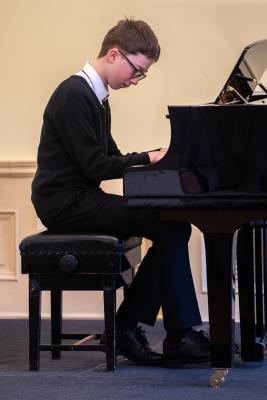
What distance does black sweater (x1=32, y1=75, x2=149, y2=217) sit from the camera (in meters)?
3.24

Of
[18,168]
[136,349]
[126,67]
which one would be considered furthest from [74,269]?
[18,168]

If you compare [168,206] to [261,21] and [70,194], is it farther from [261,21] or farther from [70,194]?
[261,21]

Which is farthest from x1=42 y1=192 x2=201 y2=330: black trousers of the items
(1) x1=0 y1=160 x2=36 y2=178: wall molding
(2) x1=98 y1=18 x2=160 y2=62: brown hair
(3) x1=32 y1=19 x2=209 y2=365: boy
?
(1) x1=0 y1=160 x2=36 y2=178: wall molding

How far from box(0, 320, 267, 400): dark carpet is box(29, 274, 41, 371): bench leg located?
0.05 m

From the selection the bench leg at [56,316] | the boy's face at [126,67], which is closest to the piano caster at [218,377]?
the bench leg at [56,316]

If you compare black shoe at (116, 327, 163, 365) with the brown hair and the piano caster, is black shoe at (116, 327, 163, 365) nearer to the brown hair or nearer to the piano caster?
the piano caster

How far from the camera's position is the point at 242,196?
283 cm

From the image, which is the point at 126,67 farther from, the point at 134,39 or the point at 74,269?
the point at 74,269

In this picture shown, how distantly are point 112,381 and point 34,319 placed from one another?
1.32ft

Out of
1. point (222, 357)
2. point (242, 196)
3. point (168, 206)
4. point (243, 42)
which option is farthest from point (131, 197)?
point (243, 42)

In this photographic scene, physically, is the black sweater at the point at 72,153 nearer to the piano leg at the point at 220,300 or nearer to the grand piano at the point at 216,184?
the grand piano at the point at 216,184

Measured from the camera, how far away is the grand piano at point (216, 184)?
282cm

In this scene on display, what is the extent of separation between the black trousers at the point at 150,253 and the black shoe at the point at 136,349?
7 cm

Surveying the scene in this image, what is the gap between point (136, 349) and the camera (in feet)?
10.9
